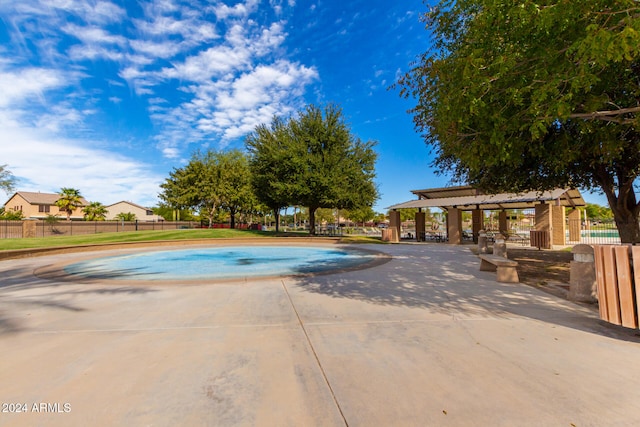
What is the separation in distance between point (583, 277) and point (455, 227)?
653 inches

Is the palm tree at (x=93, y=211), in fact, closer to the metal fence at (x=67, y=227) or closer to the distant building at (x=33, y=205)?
the distant building at (x=33, y=205)

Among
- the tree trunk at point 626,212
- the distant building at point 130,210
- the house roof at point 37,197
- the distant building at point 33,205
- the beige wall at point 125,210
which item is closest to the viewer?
the tree trunk at point 626,212

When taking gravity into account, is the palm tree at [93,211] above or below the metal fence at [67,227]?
above

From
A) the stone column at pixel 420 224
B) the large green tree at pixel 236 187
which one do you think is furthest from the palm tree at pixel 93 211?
the stone column at pixel 420 224

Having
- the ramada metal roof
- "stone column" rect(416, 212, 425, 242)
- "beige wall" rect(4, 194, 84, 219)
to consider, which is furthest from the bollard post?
"beige wall" rect(4, 194, 84, 219)

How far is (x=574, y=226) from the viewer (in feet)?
70.9

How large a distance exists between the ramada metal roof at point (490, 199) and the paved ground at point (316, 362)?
39.4 ft

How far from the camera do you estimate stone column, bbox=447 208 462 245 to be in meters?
21.2

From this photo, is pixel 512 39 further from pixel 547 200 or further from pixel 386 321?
pixel 547 200

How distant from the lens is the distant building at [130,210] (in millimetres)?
70738

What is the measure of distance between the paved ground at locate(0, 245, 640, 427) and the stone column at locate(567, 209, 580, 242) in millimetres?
21298

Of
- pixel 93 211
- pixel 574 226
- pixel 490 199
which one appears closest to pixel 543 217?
pixel 490 199

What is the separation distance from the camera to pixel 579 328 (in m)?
4.23

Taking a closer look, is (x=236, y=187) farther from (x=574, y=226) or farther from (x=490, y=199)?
(x=574, y=226)
